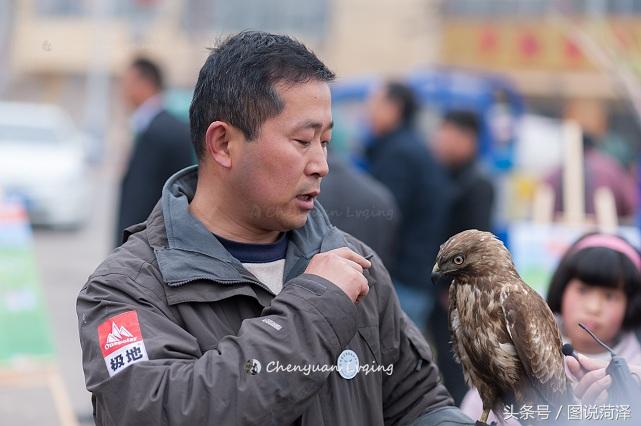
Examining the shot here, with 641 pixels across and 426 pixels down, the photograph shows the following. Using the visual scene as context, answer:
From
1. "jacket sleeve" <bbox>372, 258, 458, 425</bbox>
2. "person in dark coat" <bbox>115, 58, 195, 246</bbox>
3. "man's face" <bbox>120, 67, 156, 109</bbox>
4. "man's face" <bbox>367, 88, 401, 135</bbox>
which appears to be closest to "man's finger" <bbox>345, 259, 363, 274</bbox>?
"jacket sleeve" <bbox>372, 258, 458, 425</bbox>

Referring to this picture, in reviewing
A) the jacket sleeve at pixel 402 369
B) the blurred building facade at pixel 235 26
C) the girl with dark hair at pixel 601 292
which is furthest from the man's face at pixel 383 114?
the blurred building facade at pixel 235 26

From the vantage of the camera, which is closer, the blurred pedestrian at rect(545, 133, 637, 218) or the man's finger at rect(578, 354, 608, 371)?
the man's finger at rect(578, 354, 608, 371)

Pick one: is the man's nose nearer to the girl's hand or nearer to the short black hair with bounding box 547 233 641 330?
the girl's hand

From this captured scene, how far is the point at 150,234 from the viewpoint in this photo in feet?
7.50

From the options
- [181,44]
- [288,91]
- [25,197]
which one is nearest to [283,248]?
[288,91]

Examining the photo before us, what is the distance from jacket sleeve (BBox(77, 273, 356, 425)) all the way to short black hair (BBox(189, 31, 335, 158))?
36 centimetres

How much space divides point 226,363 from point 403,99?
6.32 m

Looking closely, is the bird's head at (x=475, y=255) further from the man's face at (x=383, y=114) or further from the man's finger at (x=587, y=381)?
the man's face at (x=383, y=114)

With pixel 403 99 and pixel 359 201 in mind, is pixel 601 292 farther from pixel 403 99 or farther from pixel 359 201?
pixel 403 99

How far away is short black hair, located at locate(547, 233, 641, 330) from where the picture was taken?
3518 mm

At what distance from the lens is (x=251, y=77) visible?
2.25 m

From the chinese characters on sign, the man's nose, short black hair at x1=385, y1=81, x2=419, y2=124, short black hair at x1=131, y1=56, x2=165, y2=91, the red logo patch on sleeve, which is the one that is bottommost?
short black hair at x1=385, y1=81, x2=419, y2=124

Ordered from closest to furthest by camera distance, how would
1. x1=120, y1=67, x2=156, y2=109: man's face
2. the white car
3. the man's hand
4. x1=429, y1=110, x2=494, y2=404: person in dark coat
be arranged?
the man's hand, x1=429, y1=110, x2=494, y2=404: person in dark coat, x1=120, y1=67, x2=156, y2=109: man's face, the white car

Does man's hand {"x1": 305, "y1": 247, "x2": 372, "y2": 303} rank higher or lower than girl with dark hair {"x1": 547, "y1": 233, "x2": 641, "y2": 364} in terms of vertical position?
higher
